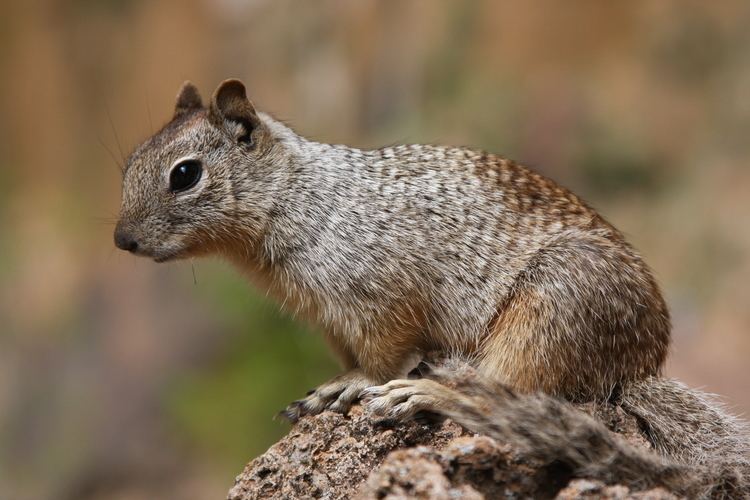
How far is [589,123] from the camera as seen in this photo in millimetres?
10016

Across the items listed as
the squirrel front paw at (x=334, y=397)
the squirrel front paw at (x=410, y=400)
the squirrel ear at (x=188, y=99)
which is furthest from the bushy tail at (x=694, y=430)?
the squirrel ear at (x=188, y=99)

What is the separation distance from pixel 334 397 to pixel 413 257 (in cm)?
67

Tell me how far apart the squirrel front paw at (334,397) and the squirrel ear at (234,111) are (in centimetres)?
117

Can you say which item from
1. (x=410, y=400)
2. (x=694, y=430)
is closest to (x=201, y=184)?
(x=410, y=400)

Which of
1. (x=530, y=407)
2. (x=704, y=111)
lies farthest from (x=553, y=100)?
(x=530, y=407)

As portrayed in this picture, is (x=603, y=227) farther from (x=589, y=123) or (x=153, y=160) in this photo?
(x=589, y=123)

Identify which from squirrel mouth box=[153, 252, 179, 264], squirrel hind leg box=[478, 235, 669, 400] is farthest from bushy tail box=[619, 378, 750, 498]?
squirrel mouth box=[153, 252, 179, 264]

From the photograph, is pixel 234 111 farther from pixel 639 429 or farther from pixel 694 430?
pixel 694 430

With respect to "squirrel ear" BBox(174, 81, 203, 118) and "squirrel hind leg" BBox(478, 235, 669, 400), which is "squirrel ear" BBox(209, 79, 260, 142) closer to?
"squirrel ear" BBox(174, 81, 203, 118)

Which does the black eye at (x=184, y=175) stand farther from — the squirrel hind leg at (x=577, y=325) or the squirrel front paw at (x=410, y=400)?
the squirrel hind leg at (x=577, y=325)

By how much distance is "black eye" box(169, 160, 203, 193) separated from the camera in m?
4.03

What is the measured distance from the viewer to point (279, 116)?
11.0 metres

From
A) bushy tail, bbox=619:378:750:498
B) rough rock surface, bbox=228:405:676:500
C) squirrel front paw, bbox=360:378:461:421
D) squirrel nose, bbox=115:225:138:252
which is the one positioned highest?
bushy tail, bbox=619:378:750:498

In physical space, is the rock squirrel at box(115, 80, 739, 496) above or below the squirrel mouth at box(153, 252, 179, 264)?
above
